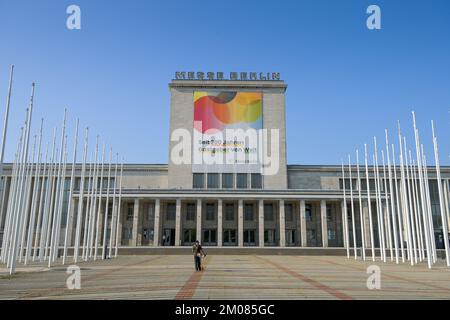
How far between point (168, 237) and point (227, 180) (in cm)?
1417

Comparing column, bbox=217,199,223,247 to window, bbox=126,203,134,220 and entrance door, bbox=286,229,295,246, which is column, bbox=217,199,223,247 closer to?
entrance door, bbox=286,229,295,246

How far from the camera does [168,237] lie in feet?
202

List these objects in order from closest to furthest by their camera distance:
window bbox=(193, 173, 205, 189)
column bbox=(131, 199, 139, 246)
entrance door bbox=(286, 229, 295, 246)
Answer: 1. column bbox=(131, 199, 139, 246)
2. entrance door bbox=(286, 229, 295, 246)
3. window bbox=(193, 173, 205, 189)

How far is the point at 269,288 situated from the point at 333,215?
162ft

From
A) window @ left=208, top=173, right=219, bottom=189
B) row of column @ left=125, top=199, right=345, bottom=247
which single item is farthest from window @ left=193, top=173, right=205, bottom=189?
row of column @ left=125, top=199, right=345, bottom=247

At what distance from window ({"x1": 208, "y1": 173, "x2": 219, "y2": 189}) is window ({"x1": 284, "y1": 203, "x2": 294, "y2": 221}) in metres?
12.4

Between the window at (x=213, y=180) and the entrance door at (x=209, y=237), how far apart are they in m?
8.39

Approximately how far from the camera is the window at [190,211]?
62938mm

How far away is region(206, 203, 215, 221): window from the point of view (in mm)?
63250

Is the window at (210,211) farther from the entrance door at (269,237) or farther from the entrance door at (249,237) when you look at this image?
the entrance door at (269,237)

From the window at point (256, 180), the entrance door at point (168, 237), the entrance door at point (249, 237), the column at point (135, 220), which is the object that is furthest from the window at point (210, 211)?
the column at point (135, 220)

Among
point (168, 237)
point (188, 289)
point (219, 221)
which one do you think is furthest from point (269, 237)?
point (188, 289)

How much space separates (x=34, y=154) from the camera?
3325 centimetres
